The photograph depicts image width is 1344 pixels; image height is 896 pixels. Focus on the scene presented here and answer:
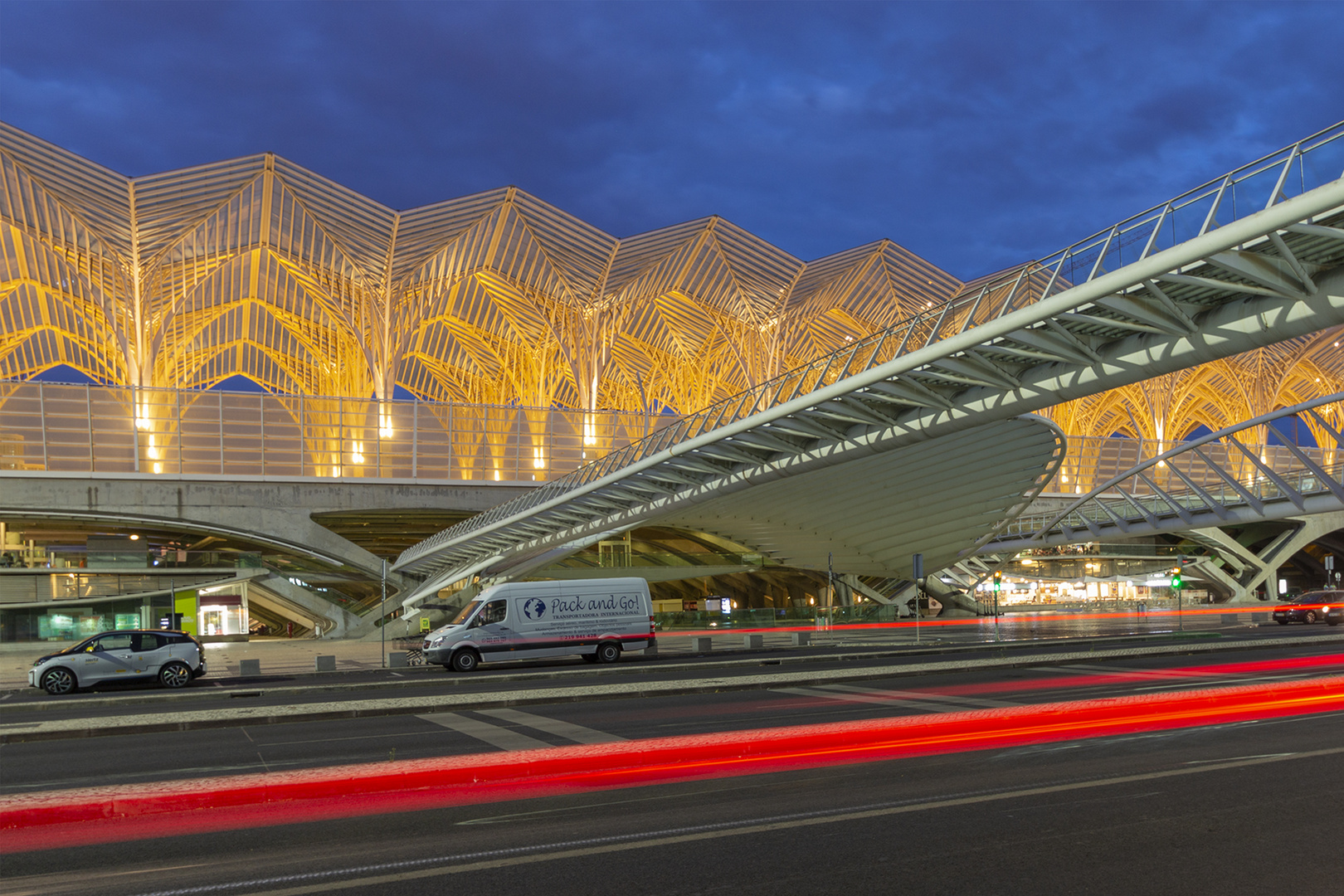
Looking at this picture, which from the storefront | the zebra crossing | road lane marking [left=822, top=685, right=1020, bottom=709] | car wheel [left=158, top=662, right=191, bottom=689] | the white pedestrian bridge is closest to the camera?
the zebra crossing

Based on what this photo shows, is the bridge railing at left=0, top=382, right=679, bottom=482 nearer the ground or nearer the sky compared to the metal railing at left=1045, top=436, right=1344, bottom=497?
nearer the sky

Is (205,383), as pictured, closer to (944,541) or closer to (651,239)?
(651,239)

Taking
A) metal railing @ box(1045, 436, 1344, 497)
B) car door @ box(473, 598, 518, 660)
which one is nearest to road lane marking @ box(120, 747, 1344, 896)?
car door @ box(473, 598, 518, 660)

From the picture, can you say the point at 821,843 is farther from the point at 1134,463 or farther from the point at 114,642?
the point at 1134,463

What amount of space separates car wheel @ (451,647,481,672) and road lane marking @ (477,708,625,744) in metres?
11.2

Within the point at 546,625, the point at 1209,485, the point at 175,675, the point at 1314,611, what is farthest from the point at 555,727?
the point at 1209,485

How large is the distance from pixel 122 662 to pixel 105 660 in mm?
409

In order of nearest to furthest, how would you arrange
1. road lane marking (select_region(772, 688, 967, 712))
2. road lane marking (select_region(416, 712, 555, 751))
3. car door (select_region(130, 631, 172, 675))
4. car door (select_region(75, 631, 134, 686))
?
road lane marking (select_region(416, 712, 555, 751)), road lane marking (select_region(772, 688, 967, 712)), car door (select_region(75, 631, 134, 686)), car door (select_region(130, 631, 172, 675))

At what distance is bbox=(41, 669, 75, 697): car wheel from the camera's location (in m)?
25.5

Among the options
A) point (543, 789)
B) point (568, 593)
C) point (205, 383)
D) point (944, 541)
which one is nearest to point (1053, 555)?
point (944, 541)

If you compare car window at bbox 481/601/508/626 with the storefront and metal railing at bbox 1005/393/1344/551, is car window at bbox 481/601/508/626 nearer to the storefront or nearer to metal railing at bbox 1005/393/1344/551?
metal railing at bbox 1005/393/1344/551

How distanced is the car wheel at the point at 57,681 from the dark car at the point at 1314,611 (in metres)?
45.6

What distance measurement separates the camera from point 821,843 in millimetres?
7953

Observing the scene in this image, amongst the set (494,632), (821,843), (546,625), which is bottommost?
(494,632)
